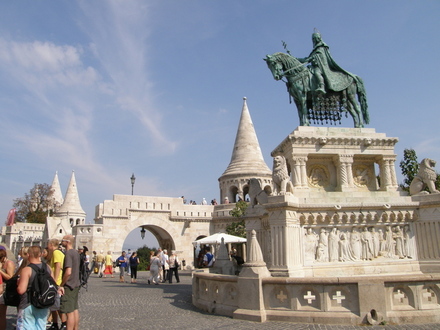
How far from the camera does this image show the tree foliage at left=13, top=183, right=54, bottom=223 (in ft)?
157

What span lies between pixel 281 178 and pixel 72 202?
37.7m

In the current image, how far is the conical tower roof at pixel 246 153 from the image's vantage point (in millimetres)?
32812

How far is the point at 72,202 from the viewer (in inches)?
1666

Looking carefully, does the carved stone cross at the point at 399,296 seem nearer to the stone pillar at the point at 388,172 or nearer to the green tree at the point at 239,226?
the stone pillar at the point at 388,172

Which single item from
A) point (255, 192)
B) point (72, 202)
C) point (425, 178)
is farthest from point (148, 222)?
point (425, 178)

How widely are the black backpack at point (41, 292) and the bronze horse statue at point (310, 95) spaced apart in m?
7.96

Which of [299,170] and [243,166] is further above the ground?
[243,166]

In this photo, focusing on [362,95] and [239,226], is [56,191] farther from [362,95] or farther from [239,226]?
[362,95]

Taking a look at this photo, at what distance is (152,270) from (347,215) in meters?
8.76

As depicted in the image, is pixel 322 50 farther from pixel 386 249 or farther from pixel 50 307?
pixel 50 307

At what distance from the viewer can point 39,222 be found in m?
47.9

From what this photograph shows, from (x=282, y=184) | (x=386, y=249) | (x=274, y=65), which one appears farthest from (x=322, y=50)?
(x=386, y=249)

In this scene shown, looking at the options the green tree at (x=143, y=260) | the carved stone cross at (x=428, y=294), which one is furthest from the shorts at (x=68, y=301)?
the green tree at (x=143, y=260)

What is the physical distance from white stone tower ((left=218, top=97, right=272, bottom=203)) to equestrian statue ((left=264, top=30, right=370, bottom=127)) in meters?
20.9
